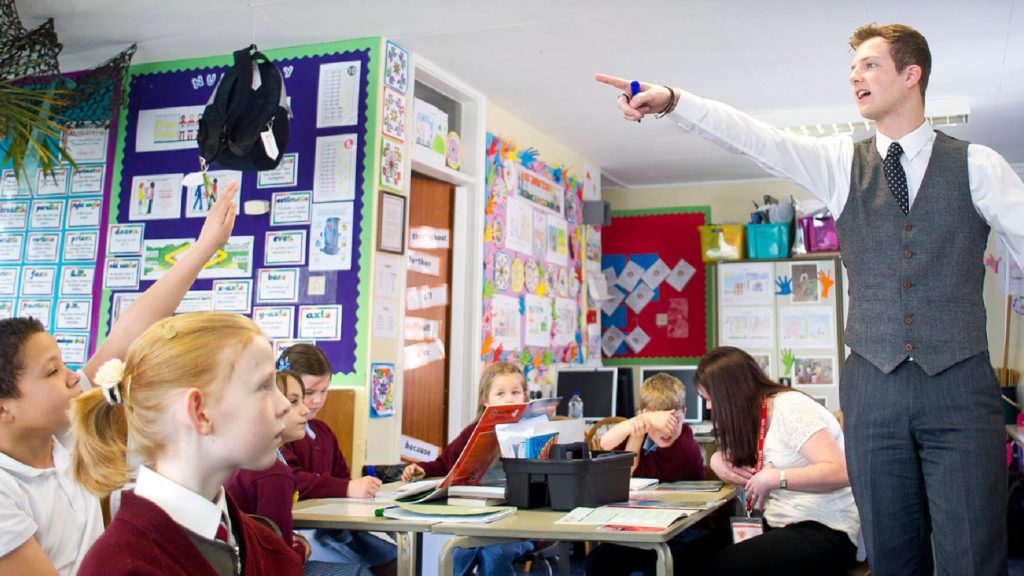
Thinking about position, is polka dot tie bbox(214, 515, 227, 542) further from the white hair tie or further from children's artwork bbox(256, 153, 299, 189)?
children's artwork bbox(256, 153, 299, 189)

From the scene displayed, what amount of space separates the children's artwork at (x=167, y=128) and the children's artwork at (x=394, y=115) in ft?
3.33

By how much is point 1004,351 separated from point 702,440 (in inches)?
121

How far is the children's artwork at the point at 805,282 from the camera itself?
7.27 m

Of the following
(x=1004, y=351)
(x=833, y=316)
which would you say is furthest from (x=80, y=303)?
(x=1004, y=351)

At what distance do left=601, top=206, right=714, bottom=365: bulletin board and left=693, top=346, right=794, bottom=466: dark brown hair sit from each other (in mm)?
4797

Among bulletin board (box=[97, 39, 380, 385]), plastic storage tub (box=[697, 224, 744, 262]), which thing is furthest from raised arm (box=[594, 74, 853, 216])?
plastic storage tub (box=[697, 224, 744, 262])

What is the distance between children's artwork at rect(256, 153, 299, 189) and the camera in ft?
15.5

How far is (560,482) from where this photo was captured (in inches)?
92.5

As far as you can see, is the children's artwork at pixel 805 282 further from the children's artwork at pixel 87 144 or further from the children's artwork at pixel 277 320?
→ the children's artwork at pixel 87 144

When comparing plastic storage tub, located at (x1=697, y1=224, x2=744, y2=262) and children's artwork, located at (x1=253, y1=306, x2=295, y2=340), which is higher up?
plastic storage tub, located at (x1=697, y1=224, x2=744, y2=262)

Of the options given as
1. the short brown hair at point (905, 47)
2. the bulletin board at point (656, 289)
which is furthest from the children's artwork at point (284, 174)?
the bulletin board at point (656, 289)

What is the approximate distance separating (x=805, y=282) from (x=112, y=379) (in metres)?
6.56

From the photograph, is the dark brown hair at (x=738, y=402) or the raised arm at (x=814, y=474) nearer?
the raised arm at (x=814, y=474)

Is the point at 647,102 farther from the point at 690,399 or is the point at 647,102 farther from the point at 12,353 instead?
the point at 690,399
